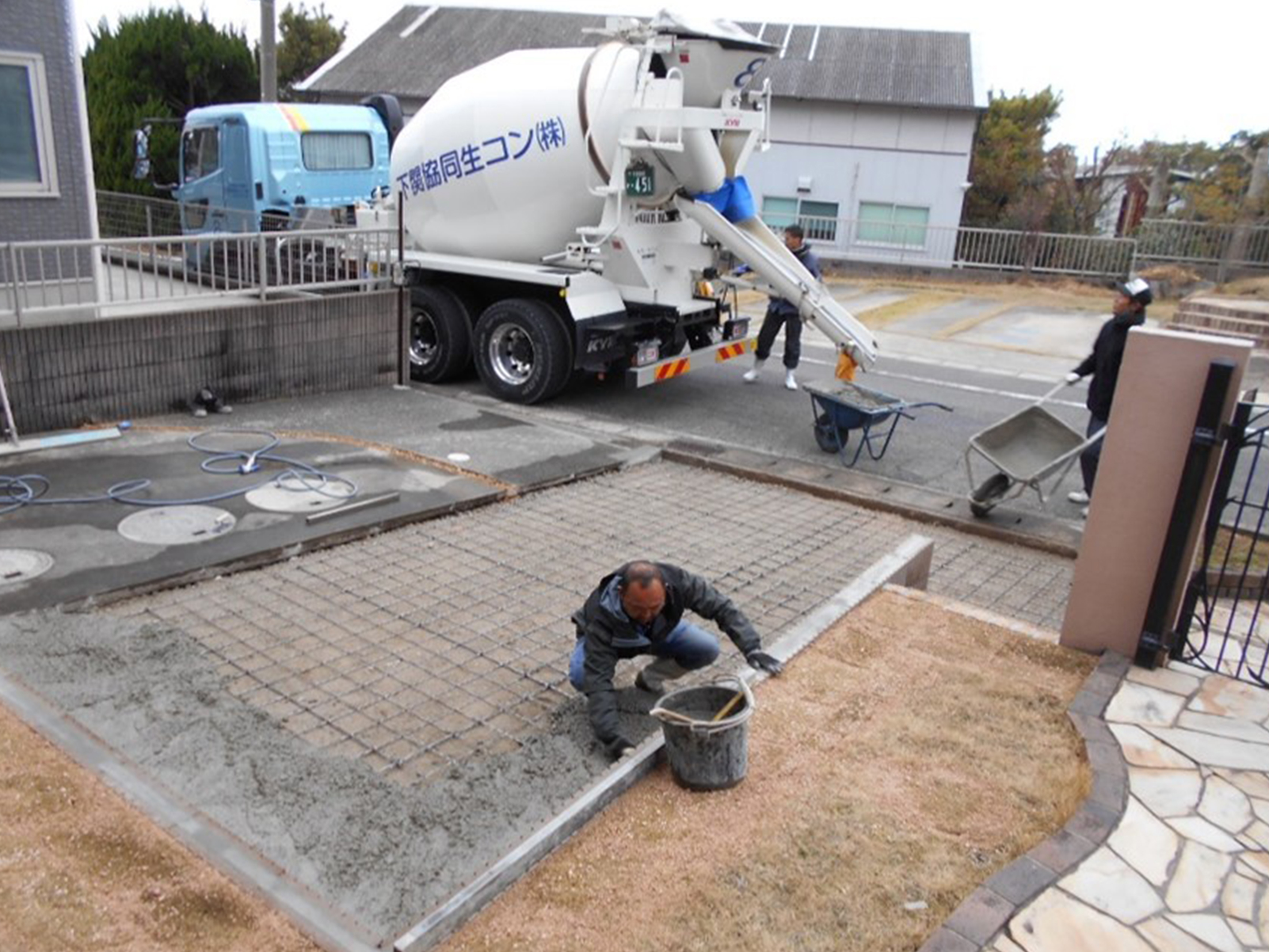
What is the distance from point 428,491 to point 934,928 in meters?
4.90

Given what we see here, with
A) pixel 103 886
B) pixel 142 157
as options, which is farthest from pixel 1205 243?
pixel 103 886

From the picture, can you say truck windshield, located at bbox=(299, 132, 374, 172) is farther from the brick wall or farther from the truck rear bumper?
the truck rear bumper

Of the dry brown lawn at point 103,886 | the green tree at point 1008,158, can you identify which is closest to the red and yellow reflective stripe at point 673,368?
the dry brown lawn at point 103,886

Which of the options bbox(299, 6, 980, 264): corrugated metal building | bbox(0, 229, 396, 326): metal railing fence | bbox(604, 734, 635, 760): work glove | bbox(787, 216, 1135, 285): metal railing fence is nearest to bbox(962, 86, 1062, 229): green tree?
bbox(299, 6, 980, 264): corrugated metal building

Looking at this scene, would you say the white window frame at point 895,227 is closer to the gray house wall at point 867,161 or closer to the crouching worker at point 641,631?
the gray house wall at point 867,161

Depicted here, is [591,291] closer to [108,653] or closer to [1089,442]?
[1089,442]

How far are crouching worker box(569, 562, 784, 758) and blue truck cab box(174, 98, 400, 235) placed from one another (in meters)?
10.6

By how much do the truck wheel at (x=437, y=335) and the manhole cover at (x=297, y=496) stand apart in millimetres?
3860

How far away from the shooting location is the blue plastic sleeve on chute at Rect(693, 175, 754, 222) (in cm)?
976

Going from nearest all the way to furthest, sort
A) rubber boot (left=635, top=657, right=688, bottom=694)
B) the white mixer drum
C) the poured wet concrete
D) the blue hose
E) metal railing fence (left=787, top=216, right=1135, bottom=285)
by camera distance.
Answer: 1. the poured wet concrete
2. rubber boot (left=635, top=657, right=688, bottom=694)
3. the blue hose
4. the white mixer drum
5. metal railing fence (left=787, top=216, right=1135, bottom=285)

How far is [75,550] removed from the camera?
225 inches

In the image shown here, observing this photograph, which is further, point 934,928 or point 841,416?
point 841,416

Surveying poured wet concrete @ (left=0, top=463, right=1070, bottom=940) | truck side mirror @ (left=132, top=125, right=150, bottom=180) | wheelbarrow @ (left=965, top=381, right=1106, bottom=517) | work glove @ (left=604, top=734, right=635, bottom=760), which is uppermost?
truck side mirror @ (left=132, top=125, right=150, bottom=180)

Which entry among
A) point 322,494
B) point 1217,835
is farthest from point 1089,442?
point 322,494
